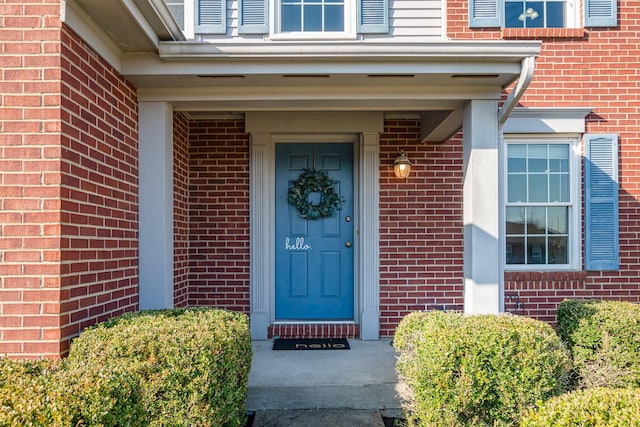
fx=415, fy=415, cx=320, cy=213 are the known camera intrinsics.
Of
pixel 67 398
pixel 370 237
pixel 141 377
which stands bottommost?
pixel 141 377

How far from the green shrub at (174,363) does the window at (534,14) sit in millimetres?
4507

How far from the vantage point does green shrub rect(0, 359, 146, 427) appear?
1587 millimetres

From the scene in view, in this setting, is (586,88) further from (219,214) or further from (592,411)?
(219,214)

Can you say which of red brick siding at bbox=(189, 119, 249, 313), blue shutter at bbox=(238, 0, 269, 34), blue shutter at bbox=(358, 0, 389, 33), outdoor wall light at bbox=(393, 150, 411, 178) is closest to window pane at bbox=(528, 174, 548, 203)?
outdoor wall light at bbox=(393, 150, 411, 178)

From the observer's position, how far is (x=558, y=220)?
468 cm

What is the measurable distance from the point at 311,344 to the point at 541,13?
4.47 m

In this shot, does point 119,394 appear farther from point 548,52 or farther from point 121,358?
point 548,52

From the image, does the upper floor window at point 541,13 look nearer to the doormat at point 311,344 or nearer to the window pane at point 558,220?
the window pane at point 558,220

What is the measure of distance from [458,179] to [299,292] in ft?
7.45

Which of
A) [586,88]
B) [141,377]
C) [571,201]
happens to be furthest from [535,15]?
[141,377]

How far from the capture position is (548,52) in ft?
15.0

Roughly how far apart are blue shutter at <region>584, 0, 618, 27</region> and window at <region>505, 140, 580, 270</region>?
1305 millimetres

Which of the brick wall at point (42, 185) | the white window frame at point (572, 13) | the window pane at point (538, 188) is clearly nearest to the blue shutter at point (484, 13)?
the white window frame at point (572, 13)

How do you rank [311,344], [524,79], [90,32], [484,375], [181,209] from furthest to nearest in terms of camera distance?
1. [181,209]
2. [311,344]
3. [524,79]
4. [90,32]
5. [484,375]
